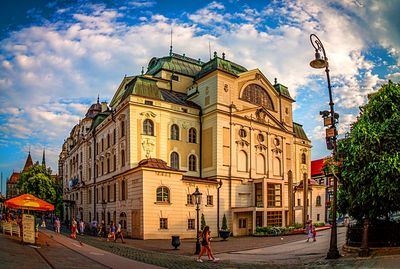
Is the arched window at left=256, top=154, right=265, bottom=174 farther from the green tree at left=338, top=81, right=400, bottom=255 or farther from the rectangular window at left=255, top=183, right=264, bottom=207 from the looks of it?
the green tree at left=338, top=81, right=400, bottom=255

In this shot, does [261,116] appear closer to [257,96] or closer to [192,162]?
[257,96]

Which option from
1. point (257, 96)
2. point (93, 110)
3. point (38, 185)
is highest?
point (93, 110)

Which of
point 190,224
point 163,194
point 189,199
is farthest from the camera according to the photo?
point 189,199

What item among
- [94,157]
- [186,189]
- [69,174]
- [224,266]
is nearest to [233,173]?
[186,189]

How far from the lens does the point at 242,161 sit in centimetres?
4512

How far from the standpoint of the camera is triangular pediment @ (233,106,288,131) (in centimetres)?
4566

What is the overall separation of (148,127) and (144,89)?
164 inches

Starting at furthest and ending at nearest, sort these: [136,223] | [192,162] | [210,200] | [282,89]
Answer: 1. [282,89]
2. [192,162]
3. [210,200]
4. [136,223]

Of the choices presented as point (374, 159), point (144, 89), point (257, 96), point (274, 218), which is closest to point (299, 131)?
point (257, 96)

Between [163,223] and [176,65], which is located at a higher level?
[176,65]

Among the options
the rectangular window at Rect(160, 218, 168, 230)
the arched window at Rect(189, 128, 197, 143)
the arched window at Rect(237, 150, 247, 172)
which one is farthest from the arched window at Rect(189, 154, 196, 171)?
the rectangular window at Rect(160, 218, 168, 230)

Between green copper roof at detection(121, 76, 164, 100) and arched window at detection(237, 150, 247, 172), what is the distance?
11.3 meters

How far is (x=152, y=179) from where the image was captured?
3506cm

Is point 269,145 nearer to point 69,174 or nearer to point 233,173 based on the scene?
point 233,173
